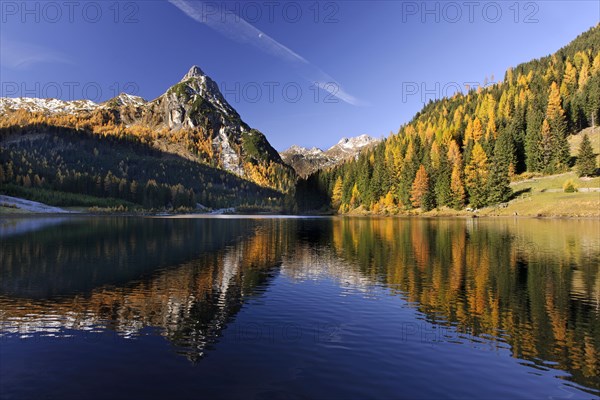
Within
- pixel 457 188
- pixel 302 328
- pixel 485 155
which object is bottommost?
pixel 302 328

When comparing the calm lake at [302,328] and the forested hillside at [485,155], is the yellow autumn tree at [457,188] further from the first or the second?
the calm lake at [302,328]

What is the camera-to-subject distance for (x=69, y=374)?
15.2 metres

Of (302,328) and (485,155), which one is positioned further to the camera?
(485,155)

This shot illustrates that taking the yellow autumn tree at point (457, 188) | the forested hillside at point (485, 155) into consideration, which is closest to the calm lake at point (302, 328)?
the yellow autumn tree at point (457, 188)

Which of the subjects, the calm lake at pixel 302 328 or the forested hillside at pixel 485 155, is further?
the forested hillside at pixel 485 155

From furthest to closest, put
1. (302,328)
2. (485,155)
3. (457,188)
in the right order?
Result: (485,155), (457,188), (302,328)

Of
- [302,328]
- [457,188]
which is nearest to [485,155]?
[457,188]

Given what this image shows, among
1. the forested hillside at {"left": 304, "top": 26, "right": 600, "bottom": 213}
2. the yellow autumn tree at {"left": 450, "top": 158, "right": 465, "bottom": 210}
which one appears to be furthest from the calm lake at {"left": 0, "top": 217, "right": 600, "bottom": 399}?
the forested hillside at {"left": 304, "top": 26, "right": 600, "bottom": 213}

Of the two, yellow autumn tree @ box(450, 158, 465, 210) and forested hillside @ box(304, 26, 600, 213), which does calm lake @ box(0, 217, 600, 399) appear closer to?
yellow autumn tree @ box(450, 158, 465, 210)

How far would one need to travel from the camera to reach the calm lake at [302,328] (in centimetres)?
1454

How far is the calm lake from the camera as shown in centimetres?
1454

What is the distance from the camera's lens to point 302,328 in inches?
856

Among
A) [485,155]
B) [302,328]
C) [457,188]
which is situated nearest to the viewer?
[302,328]

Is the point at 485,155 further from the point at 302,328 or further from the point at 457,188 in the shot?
the point at 302,328
